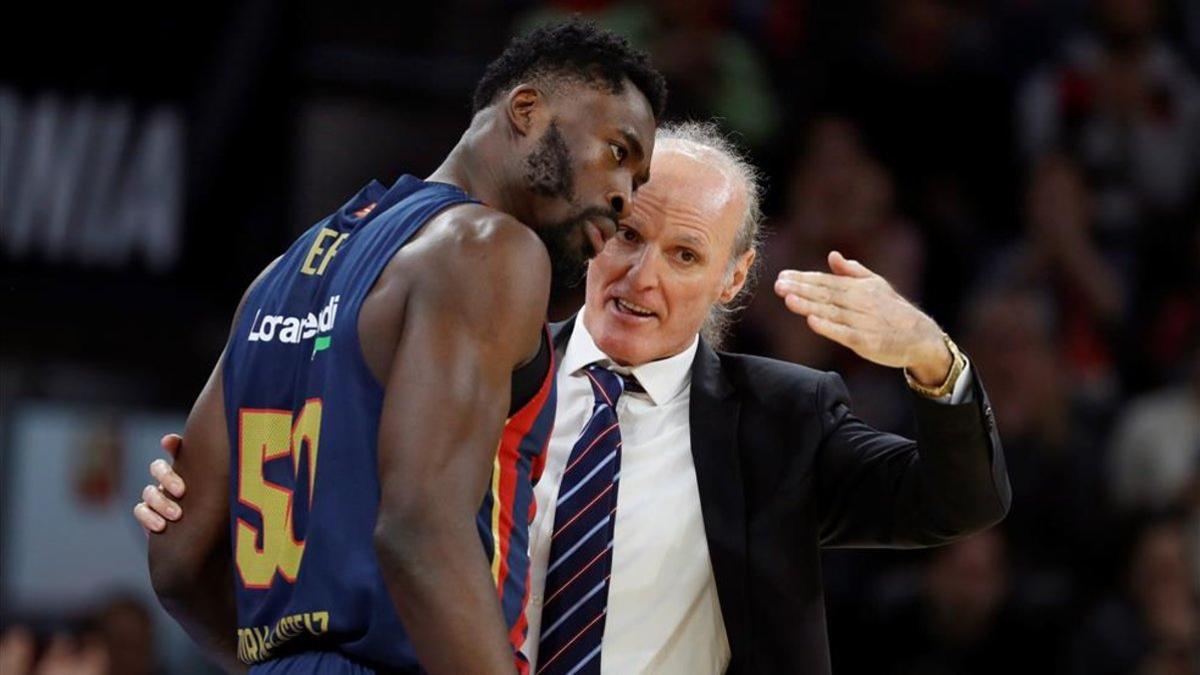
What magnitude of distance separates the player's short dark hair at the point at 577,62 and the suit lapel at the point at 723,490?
814 millimetres

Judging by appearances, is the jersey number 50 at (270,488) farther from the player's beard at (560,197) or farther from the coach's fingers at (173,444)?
the player's beard at (560,197)

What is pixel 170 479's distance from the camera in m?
3.30

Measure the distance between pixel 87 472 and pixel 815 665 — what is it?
4.34 meters

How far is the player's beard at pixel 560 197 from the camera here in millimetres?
3053

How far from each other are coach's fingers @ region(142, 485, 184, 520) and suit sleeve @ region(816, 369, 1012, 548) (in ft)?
4.20

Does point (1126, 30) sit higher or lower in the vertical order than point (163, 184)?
higher

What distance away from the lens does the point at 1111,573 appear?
728cm

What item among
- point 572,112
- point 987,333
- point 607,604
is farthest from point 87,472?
point 572,112

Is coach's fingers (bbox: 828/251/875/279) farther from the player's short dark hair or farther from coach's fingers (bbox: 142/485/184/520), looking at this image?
coach's fingers (bbox: 142/485/184/520)

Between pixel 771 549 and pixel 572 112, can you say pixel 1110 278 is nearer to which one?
pixel 771 549

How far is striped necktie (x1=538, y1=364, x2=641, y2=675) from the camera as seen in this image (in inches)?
141

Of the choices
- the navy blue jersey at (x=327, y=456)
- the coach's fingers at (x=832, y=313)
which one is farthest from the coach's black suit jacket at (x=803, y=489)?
the navy blue jersey at (x=327, y=456)

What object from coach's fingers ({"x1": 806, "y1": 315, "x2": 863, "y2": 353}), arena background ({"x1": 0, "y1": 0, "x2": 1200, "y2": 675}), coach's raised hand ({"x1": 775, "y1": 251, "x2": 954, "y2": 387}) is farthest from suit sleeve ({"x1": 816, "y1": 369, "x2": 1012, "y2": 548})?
arena background ({"x1": 0, "y1": 0, "x2": 1200, "y2": 675})

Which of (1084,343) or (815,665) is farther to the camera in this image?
(1084,343)
